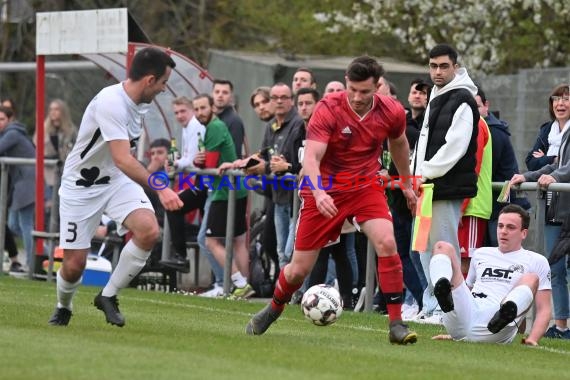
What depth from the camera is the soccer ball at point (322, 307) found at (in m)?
10.7

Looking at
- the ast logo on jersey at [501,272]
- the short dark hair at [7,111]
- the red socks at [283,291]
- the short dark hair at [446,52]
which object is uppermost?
the short dark hair at [446,52]

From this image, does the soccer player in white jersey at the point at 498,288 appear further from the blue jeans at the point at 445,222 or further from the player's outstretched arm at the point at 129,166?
the player's outstretched arm at the point at 129,166

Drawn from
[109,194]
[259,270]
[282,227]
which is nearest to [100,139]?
[109,194]

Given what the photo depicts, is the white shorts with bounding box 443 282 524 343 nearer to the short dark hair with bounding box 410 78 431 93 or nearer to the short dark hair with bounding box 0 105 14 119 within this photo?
the short dark hair with bounding box 410 78 431 93

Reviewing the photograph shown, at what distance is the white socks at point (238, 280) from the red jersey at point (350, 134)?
5.56 m

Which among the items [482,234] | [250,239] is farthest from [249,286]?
[482,234]

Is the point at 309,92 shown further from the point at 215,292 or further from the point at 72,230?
the point at 72,230

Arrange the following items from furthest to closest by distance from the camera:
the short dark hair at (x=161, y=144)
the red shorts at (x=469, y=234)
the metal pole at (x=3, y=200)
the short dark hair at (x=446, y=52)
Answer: the metal pole at (x=3, y=200) < the short dark hair at (x=161, y=144) < the red shorts at (x=469, y=234) < the short dark hair at (x=446, y=52)

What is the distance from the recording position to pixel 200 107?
16406mm

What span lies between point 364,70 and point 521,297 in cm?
211

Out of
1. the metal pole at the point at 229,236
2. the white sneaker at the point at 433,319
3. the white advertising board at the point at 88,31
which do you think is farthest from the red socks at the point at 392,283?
the white advertising board at the point at 88,31

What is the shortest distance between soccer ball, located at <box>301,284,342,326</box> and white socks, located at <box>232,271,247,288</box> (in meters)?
4.92

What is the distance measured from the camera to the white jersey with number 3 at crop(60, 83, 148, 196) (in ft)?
34.4

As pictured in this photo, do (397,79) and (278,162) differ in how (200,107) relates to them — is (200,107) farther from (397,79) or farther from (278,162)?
(397,79)
